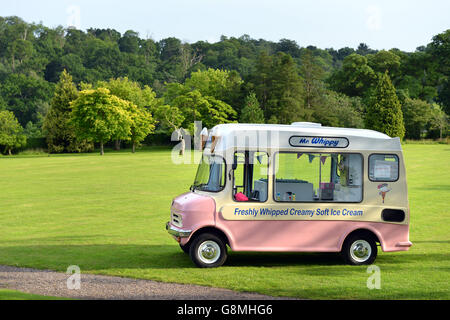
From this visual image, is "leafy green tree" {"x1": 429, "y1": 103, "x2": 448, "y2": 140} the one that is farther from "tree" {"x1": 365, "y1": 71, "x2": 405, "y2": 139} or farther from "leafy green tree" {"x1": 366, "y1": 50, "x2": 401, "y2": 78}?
"leafy green tree" {"x1": 366, "y1": 50, "x2": 401, "y2": 78}

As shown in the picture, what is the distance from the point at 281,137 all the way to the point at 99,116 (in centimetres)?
7768

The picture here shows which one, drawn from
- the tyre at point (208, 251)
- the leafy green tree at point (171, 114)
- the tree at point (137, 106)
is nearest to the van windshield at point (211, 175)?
the tyre at point (208, 251)

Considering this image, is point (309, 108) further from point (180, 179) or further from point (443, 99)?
point (180, 179)

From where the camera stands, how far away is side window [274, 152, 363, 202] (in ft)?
42.3

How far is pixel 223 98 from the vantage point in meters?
105

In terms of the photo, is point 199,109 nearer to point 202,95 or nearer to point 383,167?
point 202,95

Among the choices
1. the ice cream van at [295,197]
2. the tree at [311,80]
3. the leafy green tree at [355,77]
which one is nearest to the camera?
the ice cream van at [295,197]

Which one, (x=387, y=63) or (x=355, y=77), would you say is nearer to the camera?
(x=355, y=77)

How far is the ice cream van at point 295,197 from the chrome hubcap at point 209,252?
22mm

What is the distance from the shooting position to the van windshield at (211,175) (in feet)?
42.0

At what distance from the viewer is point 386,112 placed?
96062mm

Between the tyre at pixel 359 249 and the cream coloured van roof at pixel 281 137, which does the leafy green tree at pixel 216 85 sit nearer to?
the cream coloured van roof at pixel 281 137

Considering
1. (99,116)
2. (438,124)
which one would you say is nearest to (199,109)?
(99,116)
